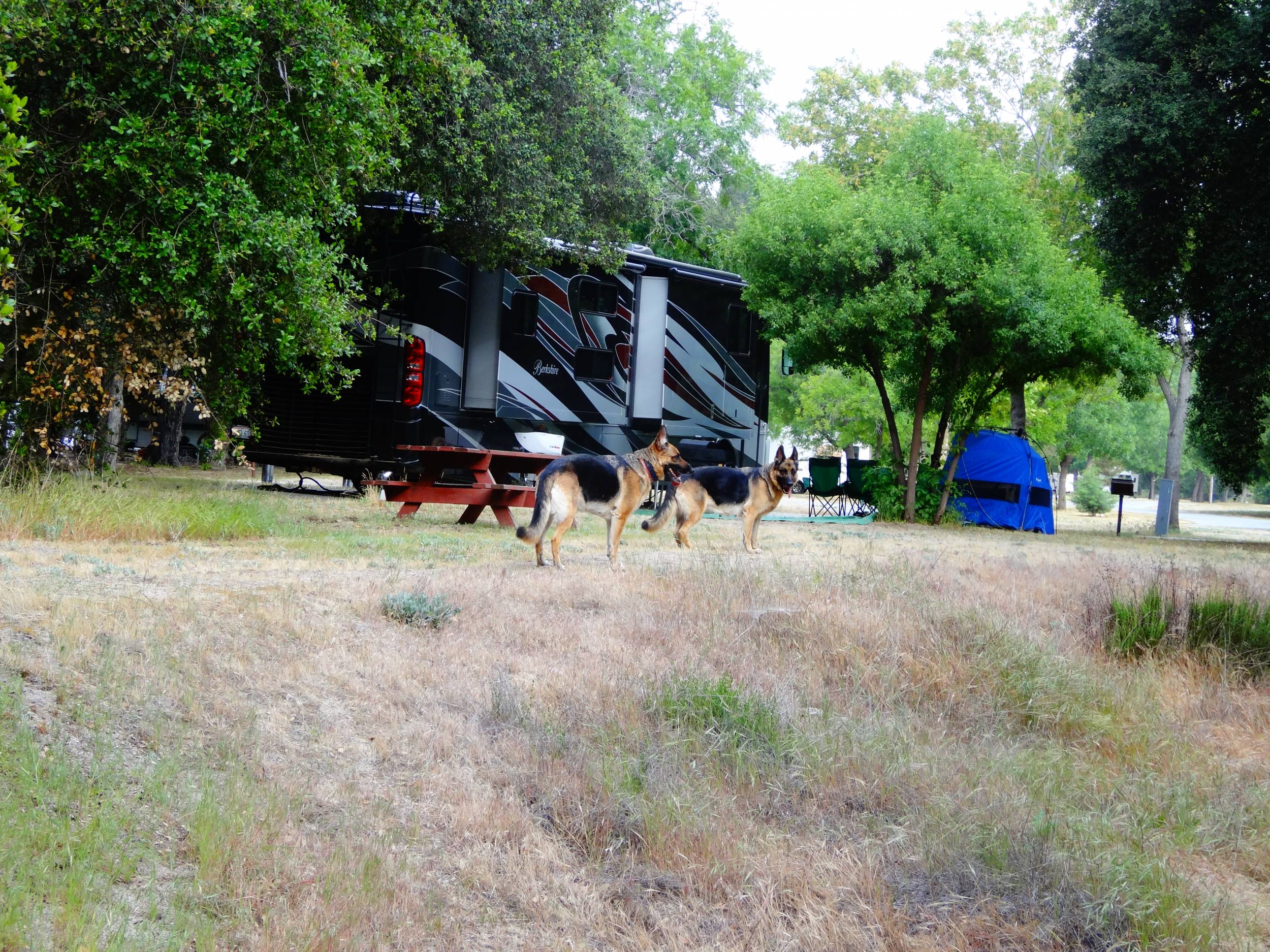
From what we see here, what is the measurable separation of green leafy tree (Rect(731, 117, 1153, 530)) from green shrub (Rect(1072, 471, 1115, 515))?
22.5 m

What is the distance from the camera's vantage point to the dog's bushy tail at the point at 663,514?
38.7 ft

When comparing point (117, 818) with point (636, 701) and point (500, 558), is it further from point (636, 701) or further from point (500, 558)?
point (500, 558)

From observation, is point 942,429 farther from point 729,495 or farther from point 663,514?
point 663,514

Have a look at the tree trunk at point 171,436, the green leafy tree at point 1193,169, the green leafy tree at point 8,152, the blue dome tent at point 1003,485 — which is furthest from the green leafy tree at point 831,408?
the green leafy tree at point 8,152

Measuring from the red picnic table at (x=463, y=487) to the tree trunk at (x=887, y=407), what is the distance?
27.5ft

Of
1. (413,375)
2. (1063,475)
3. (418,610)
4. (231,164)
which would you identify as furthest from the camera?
(1063,475)

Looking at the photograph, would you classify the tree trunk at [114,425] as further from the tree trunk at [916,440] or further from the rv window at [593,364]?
the tree trunk at [916,440]

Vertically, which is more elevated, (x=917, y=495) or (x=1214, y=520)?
(x=917, y=495)

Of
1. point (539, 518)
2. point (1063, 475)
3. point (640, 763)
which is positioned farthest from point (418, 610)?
point (1063, 475)

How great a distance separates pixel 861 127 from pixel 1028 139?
15.6ft

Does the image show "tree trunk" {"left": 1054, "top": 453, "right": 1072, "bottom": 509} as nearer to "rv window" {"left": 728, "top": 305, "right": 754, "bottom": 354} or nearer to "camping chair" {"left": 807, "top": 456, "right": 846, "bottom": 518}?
"camping chair" {"left": 807, "top": 456, "right": 846, "bottom": 518}

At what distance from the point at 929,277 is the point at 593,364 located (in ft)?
18.8

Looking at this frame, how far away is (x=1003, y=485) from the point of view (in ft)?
66.6

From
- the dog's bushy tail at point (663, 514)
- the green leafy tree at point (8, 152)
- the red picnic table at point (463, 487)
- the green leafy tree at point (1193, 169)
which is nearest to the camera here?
the green leafy tree at point (8, 152)
